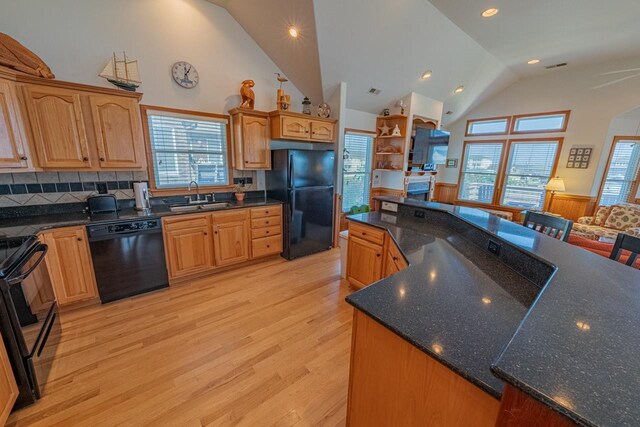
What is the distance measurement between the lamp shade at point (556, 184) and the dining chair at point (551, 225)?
382cm

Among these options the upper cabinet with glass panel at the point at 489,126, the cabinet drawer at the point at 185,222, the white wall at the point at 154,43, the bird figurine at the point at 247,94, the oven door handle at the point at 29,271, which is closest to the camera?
the oven door handle at the point at 29,271

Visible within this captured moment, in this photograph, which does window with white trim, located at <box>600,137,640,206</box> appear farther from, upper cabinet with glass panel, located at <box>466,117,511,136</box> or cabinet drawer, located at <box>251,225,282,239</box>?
cabinet drawer, located at <box>251,225,282,239</box>

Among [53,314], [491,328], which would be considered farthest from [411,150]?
[53,314]

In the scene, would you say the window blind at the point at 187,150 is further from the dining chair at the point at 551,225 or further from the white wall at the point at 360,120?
the dining chair at the point at 551,225

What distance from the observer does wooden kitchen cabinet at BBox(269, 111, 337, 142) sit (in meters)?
3.41

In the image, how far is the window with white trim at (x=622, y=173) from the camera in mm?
4758

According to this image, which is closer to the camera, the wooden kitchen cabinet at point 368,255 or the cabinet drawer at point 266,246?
the wooden kitchen cabinet at point 368,255

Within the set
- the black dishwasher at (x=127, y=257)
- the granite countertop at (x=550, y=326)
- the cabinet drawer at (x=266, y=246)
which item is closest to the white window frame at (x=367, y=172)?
the cabinet drawer at (x=266, y=246)

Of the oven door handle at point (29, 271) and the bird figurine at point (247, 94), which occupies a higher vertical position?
the bird figurine at point (247, 94)

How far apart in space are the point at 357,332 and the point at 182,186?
309 cm

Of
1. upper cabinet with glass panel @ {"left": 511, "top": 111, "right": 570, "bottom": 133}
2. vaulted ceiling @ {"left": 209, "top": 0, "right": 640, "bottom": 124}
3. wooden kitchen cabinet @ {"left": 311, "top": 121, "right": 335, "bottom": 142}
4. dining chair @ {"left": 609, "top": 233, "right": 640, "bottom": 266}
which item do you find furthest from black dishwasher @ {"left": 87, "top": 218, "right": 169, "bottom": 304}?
upper cabinet with glass panel @ {"left": 511, "top": 111, "right": 570, "bottom": 133}

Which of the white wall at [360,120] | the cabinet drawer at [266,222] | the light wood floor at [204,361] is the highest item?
the white wall at [360,120]

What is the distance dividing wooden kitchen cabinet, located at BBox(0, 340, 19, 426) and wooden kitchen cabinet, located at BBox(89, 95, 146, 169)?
1.81 meters

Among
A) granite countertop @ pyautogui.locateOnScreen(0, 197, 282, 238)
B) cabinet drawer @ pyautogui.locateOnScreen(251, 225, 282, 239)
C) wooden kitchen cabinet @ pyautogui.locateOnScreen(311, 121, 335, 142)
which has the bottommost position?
cabinet drawer @ pyautogui.locateOnScreen(251, 225, 282, 239)
